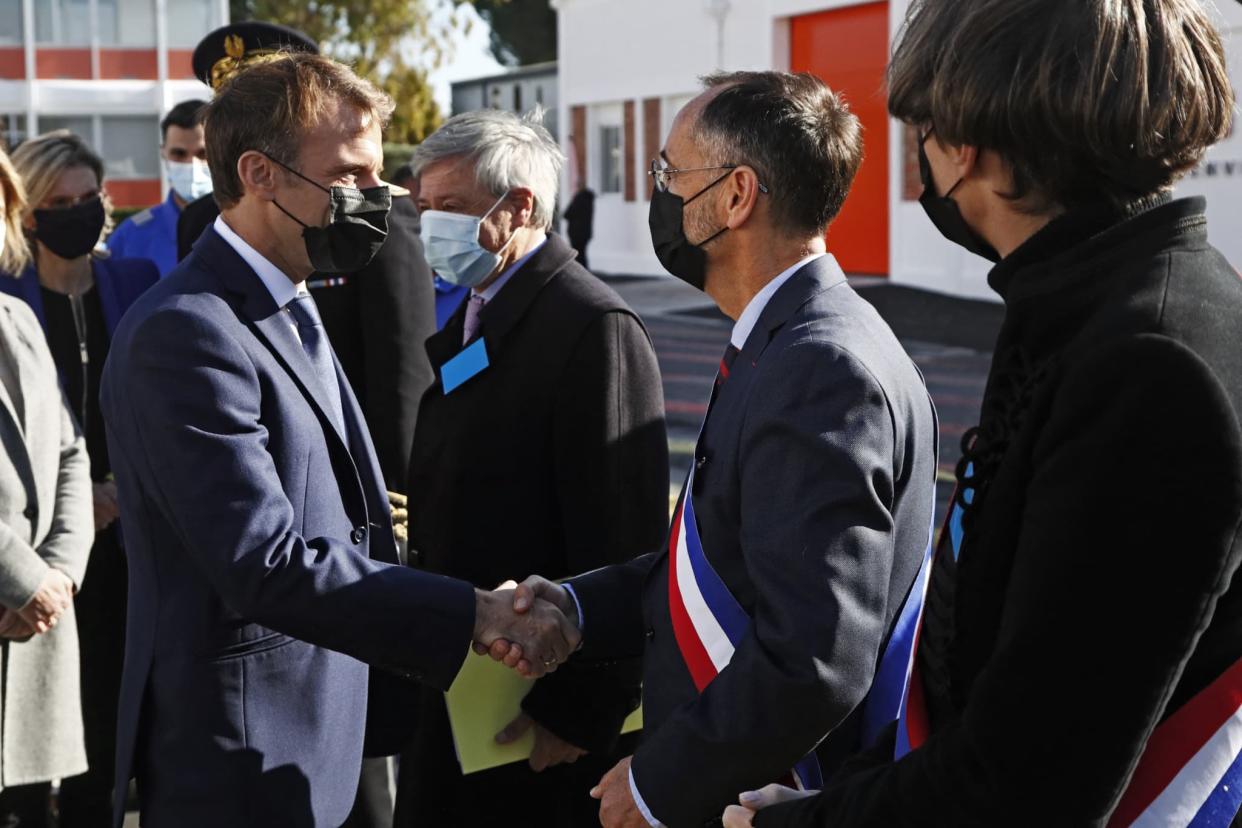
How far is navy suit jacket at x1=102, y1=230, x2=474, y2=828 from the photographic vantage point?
2500 mm

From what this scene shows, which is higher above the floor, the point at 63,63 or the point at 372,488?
the point at 63,63

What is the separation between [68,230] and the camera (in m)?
4.67

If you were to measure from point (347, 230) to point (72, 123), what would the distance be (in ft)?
121

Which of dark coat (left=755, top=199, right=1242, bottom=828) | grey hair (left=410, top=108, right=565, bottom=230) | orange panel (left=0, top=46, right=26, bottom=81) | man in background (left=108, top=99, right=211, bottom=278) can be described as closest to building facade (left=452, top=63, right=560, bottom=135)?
orange panel (left=0, top=46, right=26, bottom=81)

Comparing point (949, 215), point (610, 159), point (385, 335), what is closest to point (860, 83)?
point (610, 159)

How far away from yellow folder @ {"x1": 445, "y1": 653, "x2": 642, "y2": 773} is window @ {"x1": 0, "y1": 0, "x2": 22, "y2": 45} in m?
37.2

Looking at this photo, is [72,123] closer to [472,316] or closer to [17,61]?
[17,61]

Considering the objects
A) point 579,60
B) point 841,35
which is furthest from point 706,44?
point 579,60

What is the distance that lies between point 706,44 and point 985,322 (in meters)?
9.31

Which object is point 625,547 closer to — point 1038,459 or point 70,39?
point 1038,459

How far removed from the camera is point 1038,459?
4.65 feet

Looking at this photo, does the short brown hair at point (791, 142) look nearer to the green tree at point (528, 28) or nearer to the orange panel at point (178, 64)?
the orange panel at point (178, 64)

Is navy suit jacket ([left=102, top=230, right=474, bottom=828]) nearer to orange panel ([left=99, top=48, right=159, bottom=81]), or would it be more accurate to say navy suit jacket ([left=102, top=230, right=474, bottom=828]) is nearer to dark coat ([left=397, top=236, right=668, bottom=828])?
dark coat ([left=397, top=236, right=668, bottom=828])

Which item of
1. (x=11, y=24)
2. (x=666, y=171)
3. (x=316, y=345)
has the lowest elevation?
(x=316, y=345)
